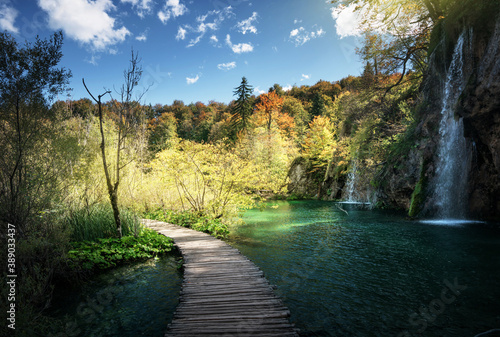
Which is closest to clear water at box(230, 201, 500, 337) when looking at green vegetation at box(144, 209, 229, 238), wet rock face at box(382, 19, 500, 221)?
green vegetation at box(144, 209, 229, 238)

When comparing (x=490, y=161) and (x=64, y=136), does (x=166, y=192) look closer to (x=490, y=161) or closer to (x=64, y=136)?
(x=64, y=136)

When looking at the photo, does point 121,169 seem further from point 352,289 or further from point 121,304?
point 352,289

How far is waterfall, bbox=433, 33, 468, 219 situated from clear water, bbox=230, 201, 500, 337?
1.24 meters

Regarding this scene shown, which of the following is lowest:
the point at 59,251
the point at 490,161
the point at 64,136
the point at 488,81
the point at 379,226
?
the point at 379,226

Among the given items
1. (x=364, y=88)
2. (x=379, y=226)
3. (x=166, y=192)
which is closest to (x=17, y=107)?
(x=166, y=192)

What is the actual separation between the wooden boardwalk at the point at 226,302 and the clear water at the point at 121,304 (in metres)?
0.57

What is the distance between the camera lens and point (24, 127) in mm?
4160

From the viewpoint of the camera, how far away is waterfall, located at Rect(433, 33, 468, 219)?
1027 cm

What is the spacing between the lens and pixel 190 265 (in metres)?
5.39

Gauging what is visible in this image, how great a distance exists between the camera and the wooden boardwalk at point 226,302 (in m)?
3.02

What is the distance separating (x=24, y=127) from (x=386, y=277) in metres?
7.50

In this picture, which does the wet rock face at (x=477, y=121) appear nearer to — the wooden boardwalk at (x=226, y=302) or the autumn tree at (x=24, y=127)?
the wooden boardwalk at (x=226, y=302)

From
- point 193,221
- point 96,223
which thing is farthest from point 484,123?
point 96,223

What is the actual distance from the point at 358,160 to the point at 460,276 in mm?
Answer: 15995
